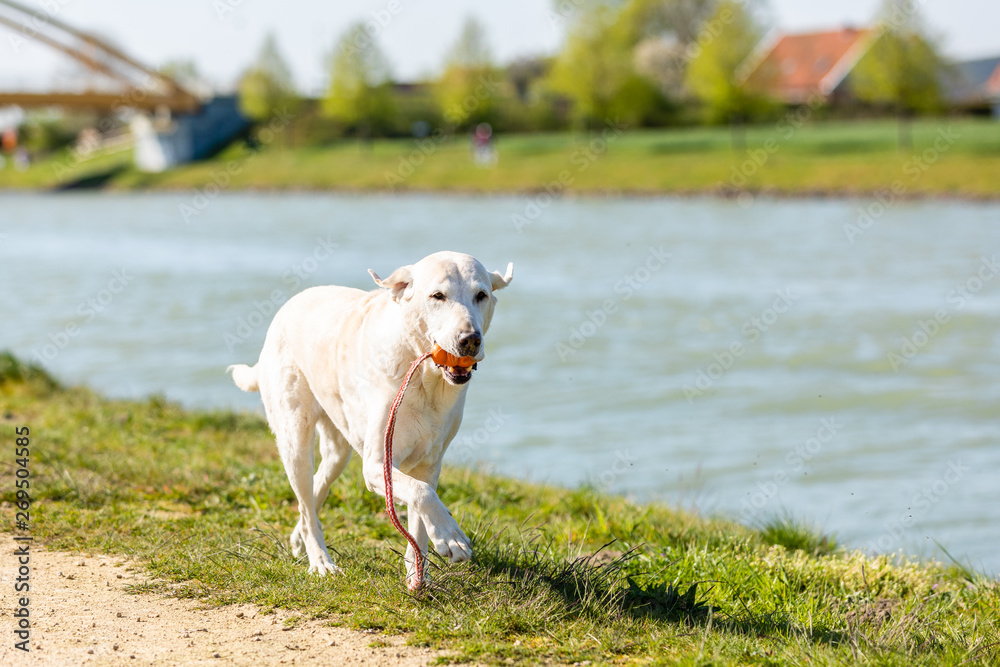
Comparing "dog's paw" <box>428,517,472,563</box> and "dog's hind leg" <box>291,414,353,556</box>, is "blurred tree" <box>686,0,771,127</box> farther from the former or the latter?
"dog's paw" <box>428,517,472,563</box>

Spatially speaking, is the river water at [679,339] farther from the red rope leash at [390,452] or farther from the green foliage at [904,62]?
the green foliage at [904,62]

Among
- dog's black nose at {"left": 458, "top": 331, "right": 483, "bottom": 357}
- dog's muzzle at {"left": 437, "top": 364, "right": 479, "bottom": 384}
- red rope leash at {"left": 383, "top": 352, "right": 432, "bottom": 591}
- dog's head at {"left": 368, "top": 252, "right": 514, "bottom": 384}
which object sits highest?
dog's head at {"left": 368, "top": 252, "right": 514, "bottom": 384}

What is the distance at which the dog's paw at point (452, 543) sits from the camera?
16.5 ft

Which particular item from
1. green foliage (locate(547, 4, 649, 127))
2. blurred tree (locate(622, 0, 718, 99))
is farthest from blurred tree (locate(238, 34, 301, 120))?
blurred tree (locate(622, 0, 718, 99))

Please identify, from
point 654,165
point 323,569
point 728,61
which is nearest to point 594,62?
point 728,61

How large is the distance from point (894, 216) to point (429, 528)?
1498 inches

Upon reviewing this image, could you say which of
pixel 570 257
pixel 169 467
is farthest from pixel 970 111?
pixel 169 467

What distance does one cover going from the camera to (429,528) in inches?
203

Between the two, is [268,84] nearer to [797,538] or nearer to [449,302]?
[797,538]

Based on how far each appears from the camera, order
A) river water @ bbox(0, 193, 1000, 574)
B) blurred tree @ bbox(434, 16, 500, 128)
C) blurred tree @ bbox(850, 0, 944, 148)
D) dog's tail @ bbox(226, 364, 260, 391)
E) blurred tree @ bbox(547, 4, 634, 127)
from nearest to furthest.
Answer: dog's tail @ bbox(226, 364, 260, 391)
river water @ bbox(0, 193, 1000, 574)
blurred tree @ bbox(850, 0, 944, 148)
blurred tree @ bbox(547, 4, 634, 127)
blurred tree @ bbox(434, 16, 500, 128)

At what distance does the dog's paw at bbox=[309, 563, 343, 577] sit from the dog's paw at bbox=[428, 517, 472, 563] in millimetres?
1264

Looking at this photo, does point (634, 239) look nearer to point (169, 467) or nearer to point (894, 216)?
point (894, 216)

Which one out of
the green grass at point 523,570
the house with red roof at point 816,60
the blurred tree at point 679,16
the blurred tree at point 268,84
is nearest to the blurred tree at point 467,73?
the blurred tree at point 268,84

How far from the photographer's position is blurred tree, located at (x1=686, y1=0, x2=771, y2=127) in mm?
56938
